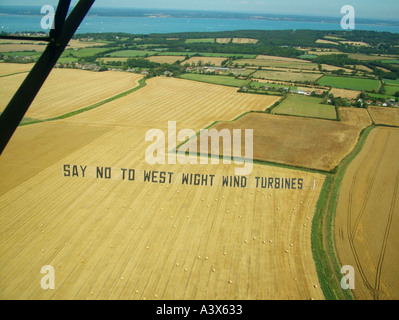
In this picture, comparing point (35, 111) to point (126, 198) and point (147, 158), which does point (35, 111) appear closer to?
point (147, 158)

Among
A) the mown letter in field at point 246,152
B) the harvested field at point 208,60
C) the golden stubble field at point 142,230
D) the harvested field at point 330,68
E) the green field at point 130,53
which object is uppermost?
the green field at point 130,53

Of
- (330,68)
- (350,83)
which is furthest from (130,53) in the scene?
(350,83)

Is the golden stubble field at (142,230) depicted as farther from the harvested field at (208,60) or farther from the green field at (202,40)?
the green field at (202,40)

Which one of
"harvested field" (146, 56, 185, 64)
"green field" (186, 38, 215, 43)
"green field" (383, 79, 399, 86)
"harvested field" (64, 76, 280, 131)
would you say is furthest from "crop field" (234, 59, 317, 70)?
"green field" (186, 38, 215, 43)

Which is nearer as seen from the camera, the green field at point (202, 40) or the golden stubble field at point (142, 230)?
the golden stubble field at point (142, 230)

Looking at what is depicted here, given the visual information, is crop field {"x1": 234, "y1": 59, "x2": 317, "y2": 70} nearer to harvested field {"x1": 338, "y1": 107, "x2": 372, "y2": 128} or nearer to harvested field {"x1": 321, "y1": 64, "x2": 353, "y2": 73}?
harvested field {"x1": 321, "y1": 64, "x2": 353, "y2": 73}

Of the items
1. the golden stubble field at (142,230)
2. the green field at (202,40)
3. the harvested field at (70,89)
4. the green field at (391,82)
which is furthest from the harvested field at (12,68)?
the green field at (391,82)
